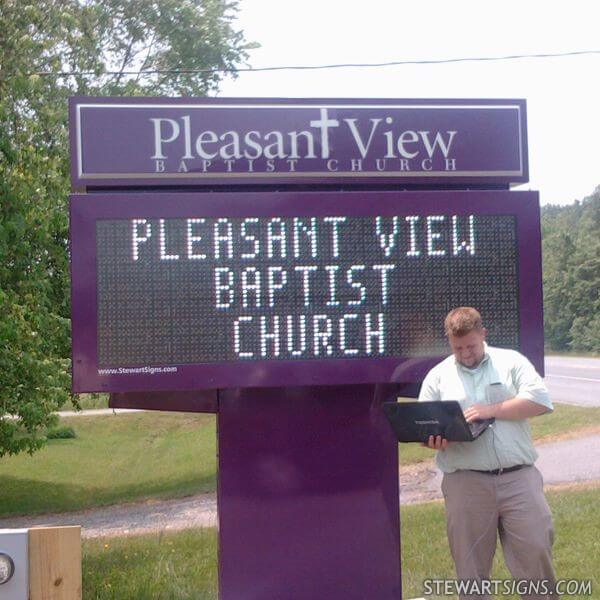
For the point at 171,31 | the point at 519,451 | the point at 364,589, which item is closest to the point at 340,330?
the point at 519,451

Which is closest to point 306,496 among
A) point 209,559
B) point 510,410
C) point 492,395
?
point 492,395

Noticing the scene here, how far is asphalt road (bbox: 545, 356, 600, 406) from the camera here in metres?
23.9

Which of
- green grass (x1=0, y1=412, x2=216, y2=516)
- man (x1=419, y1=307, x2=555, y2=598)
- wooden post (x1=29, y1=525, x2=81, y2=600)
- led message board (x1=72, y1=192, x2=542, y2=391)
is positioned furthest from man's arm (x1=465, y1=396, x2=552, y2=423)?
green grass (x1=0, y1=412, x2=216, y2=516)

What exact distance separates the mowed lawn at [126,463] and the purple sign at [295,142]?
11.8 metres

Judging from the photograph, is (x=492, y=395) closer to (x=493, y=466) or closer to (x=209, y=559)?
(x=493, y=466)

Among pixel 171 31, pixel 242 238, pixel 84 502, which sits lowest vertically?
pixel 84 502

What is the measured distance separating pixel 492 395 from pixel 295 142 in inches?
68.0

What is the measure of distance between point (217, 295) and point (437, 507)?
6926mm

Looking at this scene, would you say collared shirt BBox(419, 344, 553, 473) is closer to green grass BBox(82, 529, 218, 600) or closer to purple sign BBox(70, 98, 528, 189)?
purple sign BBox(70, 98, 528, 189)

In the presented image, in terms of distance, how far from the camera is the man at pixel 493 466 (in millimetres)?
5004

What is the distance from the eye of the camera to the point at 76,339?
533 centimetres

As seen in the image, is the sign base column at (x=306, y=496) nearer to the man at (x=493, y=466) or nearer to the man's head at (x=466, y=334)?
the man at (x=493, y=466)

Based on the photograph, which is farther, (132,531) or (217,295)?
(132,531)

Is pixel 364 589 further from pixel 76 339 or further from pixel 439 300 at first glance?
pixel 76 339
